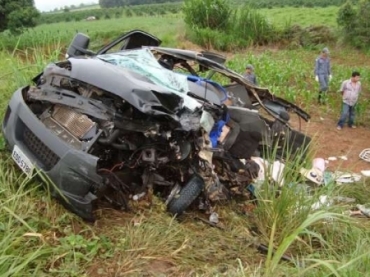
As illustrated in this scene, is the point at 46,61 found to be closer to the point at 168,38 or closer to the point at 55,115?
the point at 55,115

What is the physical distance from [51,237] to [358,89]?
7.94m

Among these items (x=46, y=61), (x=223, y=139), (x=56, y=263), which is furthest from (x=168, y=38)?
(x=56, y=263)

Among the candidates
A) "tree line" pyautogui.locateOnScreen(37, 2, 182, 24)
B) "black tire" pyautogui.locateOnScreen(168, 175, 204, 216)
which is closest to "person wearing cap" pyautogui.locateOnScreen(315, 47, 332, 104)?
"black tire" pyautogui.locateOnScreen(168, 175, 204, 216)

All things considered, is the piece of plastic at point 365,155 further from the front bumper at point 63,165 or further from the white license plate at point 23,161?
the white license plate at point 23,161

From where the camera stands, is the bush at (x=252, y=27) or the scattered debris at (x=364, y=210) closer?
the scattered debris at (x=364, y=210)

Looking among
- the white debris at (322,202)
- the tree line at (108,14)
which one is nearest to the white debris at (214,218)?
the white debris at (322,202)

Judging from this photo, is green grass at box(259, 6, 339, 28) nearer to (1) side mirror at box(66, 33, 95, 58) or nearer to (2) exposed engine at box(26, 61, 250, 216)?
(1) side mirror at box(66, 33, 95, 58)

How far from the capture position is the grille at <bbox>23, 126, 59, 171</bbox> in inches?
143

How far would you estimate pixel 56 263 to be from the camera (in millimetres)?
3086

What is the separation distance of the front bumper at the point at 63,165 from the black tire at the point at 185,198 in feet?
2.33

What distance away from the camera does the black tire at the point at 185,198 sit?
3961 millimetres

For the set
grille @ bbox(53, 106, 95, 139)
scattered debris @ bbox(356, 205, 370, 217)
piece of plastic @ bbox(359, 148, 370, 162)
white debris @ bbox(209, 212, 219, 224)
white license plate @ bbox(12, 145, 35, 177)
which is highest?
grille @ bbox(53, 106, 95, 139)

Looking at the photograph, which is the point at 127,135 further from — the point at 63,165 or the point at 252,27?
the point at 252,27

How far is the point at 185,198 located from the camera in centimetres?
396
